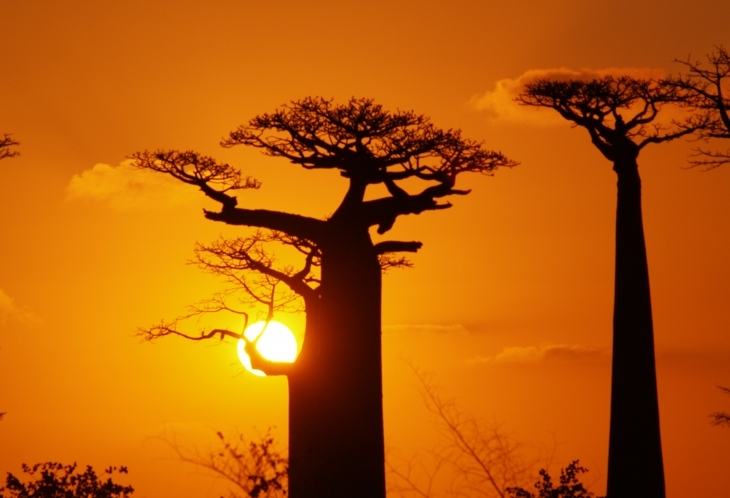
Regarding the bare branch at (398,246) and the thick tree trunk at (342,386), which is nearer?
the thick tree trunk at (342,386)

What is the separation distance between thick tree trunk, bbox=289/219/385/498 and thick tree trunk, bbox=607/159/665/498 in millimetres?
2910

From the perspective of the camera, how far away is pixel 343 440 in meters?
12.9

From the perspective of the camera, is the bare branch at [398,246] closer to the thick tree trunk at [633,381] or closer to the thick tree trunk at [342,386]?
the thick tree trunk at [342,386]

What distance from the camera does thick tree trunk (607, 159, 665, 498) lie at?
13.9 m

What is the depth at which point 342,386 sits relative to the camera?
13039mm

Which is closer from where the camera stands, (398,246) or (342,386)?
(342,386)

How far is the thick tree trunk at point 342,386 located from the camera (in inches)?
507

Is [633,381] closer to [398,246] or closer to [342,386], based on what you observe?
[398,246]

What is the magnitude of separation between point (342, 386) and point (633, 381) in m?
3.53

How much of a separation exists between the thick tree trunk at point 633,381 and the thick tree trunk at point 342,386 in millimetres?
2910

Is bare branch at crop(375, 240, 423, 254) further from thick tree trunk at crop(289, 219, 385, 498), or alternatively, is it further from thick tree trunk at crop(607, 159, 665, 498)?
thick tree trunk at crop(607, 159, 665, 498)

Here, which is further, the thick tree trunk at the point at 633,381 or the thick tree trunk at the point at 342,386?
the thick tree trunk at the point at 633,381

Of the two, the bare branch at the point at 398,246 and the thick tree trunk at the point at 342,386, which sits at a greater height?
the bare branch at the point at 398,246

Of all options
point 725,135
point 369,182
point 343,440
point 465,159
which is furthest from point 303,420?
point 725,135
